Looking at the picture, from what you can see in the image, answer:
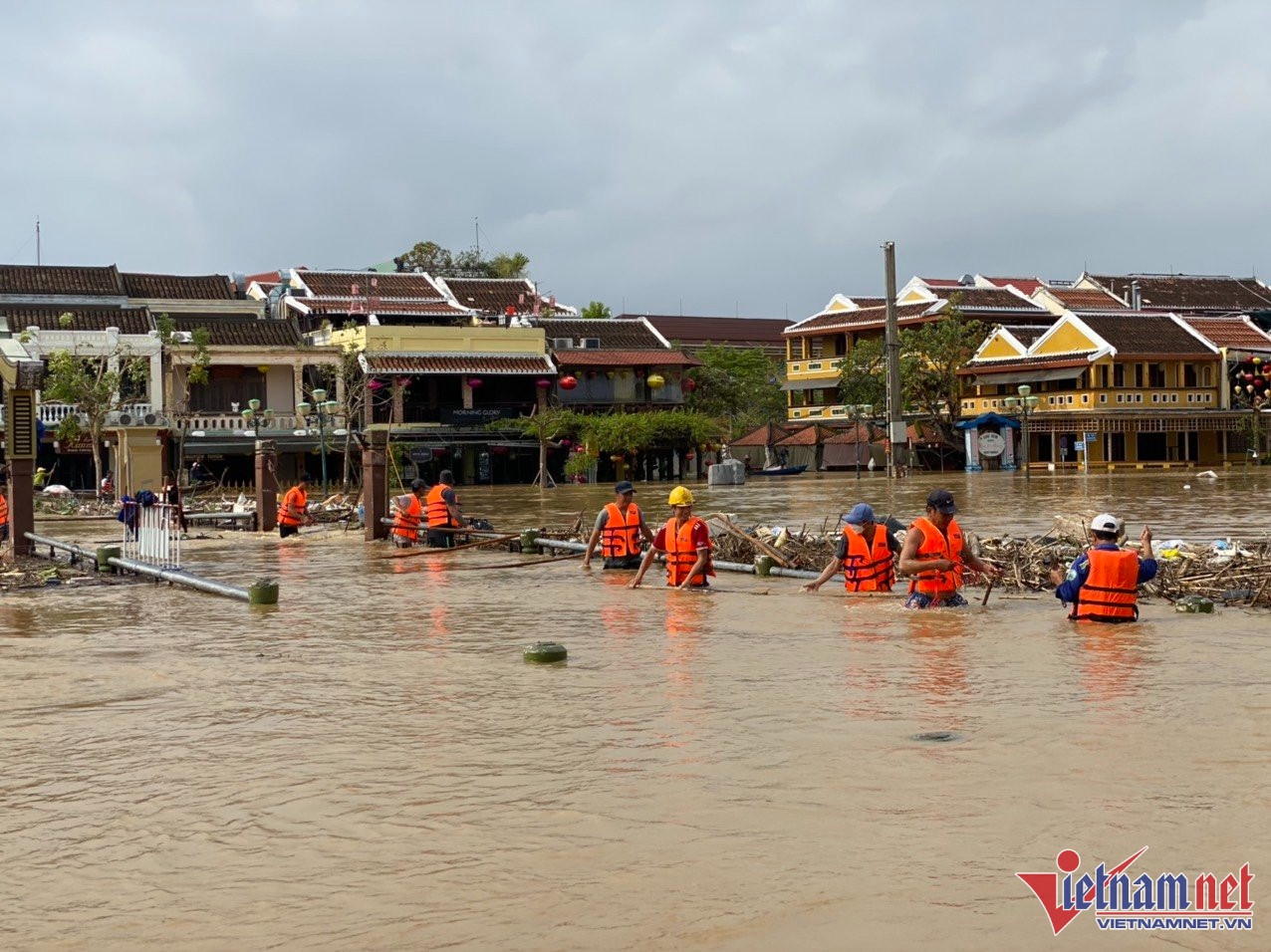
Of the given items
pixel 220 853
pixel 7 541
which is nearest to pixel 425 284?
pixel 7 541

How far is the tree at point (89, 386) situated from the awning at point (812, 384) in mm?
32116

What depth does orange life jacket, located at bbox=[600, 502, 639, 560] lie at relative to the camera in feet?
61.0

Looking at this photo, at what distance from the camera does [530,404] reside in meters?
60.0

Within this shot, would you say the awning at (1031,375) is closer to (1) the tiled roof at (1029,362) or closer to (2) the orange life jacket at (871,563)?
(1) the tiled roof at (1029,362)

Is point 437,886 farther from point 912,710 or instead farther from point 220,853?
point 912,710

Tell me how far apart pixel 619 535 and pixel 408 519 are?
616cm

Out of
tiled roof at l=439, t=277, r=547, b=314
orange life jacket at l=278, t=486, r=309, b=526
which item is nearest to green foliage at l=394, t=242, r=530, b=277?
tiled roof at l=439, t=277, r=547, b=314

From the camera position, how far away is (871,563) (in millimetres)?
14961

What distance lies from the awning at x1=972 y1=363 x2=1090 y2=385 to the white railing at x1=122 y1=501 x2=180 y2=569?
4657cm

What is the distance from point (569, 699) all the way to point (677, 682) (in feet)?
3.03

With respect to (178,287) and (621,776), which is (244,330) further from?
(621,776)

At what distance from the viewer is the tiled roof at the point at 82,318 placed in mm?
51875

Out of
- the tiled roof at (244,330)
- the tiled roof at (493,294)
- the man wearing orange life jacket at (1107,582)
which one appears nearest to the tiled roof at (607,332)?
the tiled roof at (493,294)

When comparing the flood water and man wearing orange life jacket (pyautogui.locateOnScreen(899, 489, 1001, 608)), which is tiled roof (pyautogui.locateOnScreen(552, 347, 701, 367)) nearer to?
the flood water
